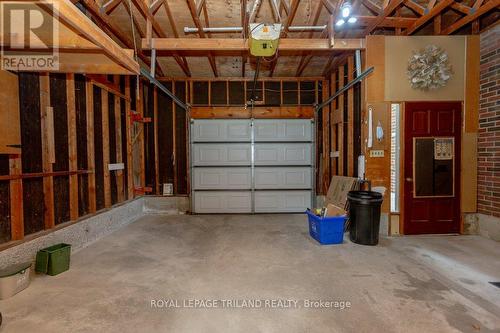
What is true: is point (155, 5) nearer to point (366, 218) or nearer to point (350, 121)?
point (350, 121)

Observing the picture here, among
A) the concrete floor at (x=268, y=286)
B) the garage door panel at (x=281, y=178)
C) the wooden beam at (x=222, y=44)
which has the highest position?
the wooden beam at (x=222, y=44)

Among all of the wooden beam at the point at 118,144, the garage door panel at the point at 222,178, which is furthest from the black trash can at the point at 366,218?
the wooden beam at the point at 118,144

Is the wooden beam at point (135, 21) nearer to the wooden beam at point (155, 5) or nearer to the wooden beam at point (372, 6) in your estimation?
the wooden beam at point (155, 5)

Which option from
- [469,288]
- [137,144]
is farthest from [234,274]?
[137,144]

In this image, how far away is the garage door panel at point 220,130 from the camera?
6055 millimetres

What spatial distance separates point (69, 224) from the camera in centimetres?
343

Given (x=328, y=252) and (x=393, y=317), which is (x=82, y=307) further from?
(x=328, y=252)

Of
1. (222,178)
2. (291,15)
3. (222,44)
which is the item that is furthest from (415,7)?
(222,178)

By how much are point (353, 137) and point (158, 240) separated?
3.85m

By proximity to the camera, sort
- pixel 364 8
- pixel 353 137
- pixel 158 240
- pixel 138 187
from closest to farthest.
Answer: pixel 364 8, pixel 158 240, pixel 353 137, pixel 138 187

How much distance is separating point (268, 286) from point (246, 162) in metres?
3.81

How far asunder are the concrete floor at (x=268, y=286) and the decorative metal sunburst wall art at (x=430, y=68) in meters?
2.47

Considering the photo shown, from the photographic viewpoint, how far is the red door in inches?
161

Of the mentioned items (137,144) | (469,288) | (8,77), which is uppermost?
(8,77)
